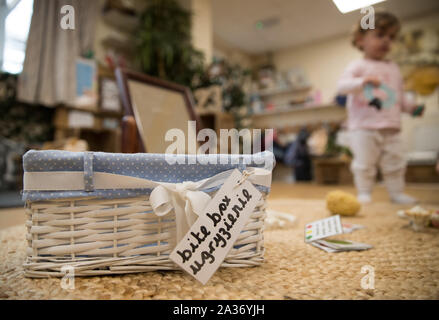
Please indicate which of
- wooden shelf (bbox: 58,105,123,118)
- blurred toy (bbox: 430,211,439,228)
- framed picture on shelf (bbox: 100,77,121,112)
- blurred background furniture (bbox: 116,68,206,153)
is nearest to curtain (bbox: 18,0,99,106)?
wooden shelf (bbox: 58,105,123,118)

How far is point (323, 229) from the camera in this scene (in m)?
0.68

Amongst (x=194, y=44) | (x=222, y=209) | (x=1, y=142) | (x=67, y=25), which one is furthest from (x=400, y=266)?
(x=194, y=44)

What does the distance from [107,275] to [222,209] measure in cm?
22

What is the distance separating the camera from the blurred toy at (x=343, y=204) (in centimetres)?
106

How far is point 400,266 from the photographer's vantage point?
519 mm

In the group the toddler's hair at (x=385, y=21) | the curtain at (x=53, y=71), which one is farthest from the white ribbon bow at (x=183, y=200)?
the curtain at (x=53, y=71)

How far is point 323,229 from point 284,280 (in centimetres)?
29

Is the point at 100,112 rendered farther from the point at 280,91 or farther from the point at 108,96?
the point at 280,91

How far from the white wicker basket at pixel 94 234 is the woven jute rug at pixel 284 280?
0.08ft

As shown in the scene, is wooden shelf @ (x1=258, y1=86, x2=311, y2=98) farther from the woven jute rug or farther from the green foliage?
the woven jute rug

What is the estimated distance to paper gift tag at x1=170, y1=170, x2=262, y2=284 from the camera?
15.2 inches

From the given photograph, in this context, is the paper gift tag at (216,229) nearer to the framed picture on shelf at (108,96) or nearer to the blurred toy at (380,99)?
the blurred toy at (380,99)

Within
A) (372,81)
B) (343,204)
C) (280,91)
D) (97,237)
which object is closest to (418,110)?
(372,81)
